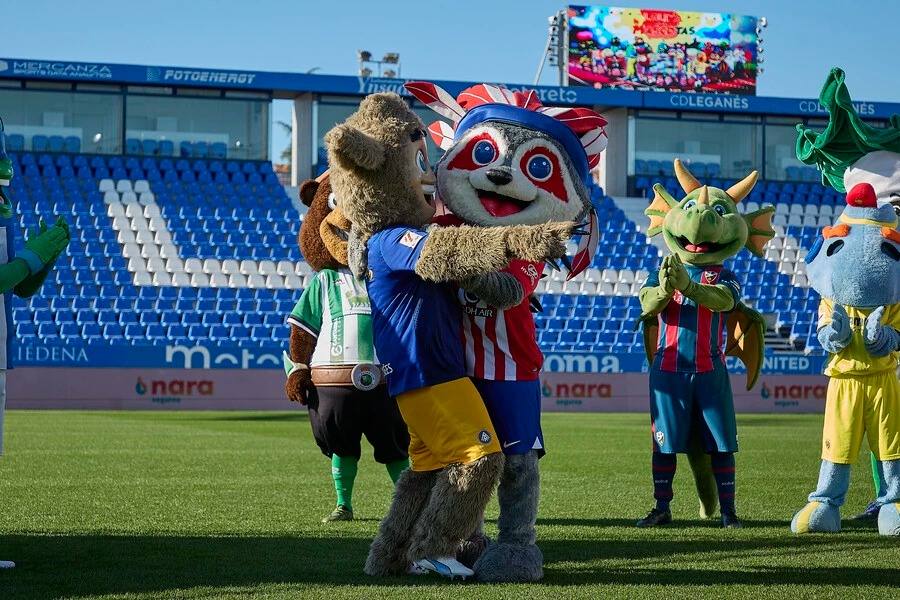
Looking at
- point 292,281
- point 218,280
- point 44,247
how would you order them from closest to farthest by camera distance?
1. point 44,247
2. point 218,280
3. point 292,281

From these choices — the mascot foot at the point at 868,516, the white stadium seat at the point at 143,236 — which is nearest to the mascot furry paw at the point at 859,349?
the mascot foot at the point at 868,516

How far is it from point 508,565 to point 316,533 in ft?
5.66

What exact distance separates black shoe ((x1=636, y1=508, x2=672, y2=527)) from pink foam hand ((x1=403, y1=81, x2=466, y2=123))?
255 cm

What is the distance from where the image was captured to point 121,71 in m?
24.2

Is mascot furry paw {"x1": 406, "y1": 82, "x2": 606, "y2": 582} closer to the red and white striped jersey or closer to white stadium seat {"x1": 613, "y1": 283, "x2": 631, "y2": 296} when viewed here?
the red and white striped jersey

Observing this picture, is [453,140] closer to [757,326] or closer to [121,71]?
[757,326]

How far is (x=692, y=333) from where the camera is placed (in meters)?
7.07

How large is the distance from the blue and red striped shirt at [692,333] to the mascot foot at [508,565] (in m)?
2.50

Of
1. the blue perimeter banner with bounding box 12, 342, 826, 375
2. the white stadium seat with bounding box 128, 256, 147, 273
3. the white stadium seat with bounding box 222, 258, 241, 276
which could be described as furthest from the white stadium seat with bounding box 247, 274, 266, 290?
the blue perimeter banner with bounding box 12, 342, 826, 375

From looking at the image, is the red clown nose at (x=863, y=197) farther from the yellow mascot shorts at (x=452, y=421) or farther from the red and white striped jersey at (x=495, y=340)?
the yellow mascot shorts at (x=452, y=421)

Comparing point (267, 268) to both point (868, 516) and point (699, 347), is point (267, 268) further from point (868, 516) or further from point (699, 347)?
point (868, 516)

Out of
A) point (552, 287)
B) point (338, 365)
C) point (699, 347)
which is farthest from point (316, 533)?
point (552, 287)

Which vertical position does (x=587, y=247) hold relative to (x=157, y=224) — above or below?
below

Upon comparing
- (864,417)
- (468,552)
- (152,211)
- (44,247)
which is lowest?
(468,552)
